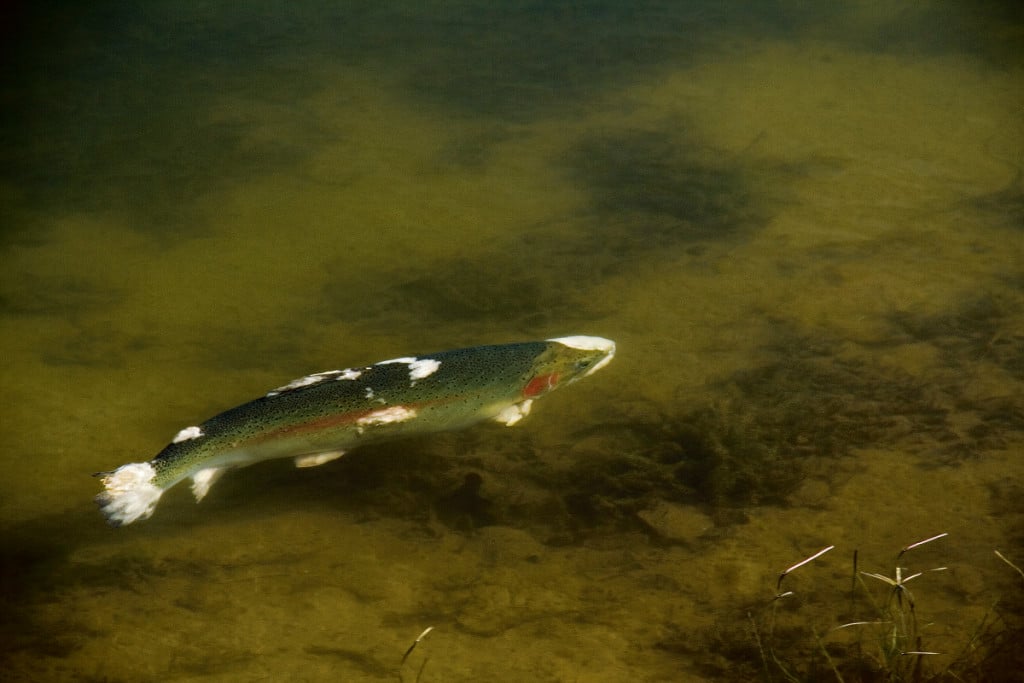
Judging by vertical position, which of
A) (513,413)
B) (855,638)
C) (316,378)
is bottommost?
(855,638)

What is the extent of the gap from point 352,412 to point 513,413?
2.30 feet

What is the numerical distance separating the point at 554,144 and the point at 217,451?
363 centimetres

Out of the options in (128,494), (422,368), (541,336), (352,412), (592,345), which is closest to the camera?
(128,494)

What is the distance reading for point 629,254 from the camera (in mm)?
4762

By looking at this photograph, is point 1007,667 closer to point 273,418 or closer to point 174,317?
point 273,418

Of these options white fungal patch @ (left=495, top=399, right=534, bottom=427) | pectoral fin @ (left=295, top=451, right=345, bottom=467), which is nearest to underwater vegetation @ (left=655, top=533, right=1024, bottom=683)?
white fungal patch @ (left=495, top=399, right=534, bottom=427)

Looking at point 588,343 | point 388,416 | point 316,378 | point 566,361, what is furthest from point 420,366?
point 588,343

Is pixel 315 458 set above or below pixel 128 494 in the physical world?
below

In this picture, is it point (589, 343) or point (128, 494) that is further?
point (589, 343)

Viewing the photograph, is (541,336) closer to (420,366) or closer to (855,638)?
(420,366)

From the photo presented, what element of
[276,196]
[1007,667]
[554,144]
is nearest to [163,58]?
[276,196]

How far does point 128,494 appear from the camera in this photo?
2861mm

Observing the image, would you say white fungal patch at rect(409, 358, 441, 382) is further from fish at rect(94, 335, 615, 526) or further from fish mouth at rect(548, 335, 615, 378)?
fish mouth at rect(548, 335, 615, 378)

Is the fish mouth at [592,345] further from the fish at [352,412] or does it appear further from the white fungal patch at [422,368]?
the white fungal patch at [422,368]
